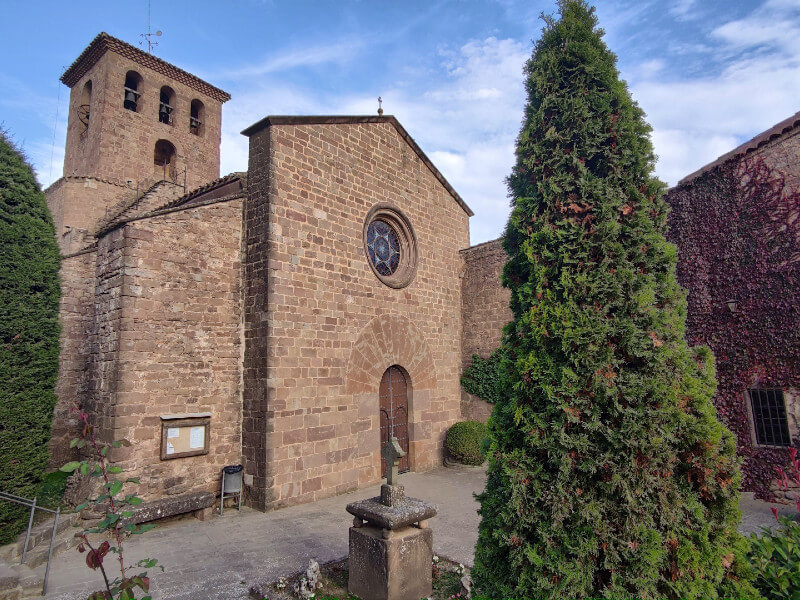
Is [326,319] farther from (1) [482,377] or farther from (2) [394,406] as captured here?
(1) [482,377]

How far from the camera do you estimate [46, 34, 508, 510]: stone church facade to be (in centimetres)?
710

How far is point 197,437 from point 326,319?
2913 millimetres

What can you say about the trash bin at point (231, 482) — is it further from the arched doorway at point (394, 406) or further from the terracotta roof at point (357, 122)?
the terracotta roof at point (357, 122)

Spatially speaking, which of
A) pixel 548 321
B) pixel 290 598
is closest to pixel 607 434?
pixel 548 321

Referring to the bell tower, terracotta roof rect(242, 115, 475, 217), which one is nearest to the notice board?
terracotta roof rect(242, 115, 475, 217)

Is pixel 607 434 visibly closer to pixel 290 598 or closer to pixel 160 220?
pixel 290 598

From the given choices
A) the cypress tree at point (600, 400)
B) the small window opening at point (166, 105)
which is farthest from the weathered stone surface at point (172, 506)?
the small window opening at point (166, 105)

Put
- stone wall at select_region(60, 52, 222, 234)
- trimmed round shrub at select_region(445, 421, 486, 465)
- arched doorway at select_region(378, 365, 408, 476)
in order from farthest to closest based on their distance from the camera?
stone wall at select_region(60, 52, 222, 234) < trimmed round shrub at select_region(445, 421, 486, 465) < arched doorway at select_region(378, 365, 408, 476)

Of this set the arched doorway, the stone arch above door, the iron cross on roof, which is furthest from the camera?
the arched doorway

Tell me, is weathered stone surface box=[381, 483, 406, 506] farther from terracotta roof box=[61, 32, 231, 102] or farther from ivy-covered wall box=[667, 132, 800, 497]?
terracotta roof box=[61, 32, 231, 102]

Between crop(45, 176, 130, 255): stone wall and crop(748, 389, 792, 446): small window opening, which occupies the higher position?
crop(45, 176, 130, 255): stone wall

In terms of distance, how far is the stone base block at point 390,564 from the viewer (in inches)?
169

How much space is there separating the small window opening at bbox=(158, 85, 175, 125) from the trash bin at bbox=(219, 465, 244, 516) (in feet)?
52.6

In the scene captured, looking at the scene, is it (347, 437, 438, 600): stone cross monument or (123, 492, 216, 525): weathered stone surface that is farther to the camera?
(123, 492, 216, 525): weathered stone surface
